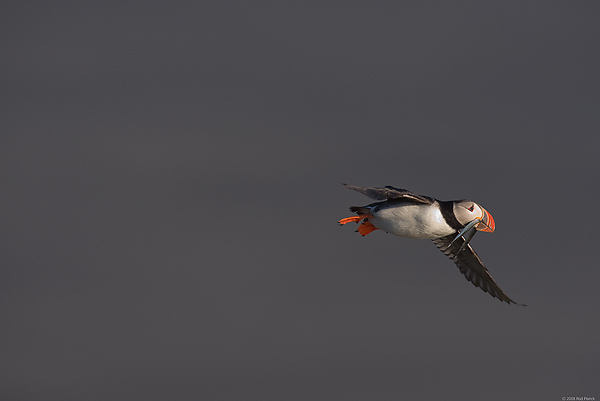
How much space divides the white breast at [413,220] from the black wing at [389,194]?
0.19 m

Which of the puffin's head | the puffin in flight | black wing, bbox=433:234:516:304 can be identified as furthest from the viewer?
black wing, bbox=433:234:516:304

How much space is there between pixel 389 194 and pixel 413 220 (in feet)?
2.60

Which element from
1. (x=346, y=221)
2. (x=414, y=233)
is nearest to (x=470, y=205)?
(x=414, y=233)

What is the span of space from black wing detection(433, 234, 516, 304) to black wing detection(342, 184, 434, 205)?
244 cm

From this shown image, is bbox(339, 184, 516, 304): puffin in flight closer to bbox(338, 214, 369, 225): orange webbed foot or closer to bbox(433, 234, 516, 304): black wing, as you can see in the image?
bbox(338, 214, 369, 225): orange webbed foot

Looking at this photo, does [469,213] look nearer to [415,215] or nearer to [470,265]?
[415,215]

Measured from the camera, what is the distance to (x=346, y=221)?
59.3 feet

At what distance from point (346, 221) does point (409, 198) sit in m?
1.48

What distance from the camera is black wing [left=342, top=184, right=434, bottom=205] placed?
17172 millimetres

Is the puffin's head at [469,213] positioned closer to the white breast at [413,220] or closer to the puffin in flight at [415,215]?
the puffin in flight at [415,215]

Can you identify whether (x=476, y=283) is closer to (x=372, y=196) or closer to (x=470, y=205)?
(x=470, y=205)

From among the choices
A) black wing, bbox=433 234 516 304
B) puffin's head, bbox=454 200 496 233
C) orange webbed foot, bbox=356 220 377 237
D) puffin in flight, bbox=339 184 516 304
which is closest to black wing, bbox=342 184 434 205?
puffin in flight, bbox=339 184 516 304

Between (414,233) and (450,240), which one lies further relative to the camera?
(450,240)

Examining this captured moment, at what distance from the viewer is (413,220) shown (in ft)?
57.5
